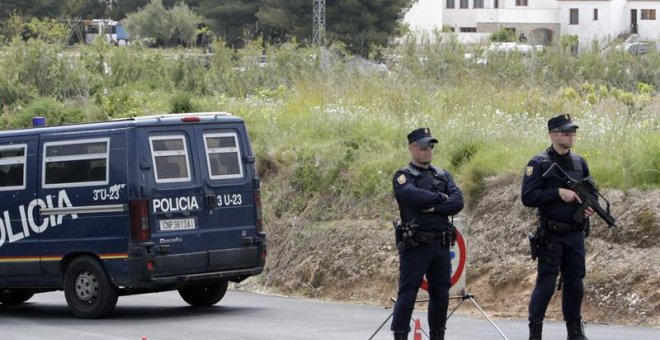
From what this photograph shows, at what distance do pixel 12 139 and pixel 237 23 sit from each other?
215ft

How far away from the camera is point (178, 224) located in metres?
13.9

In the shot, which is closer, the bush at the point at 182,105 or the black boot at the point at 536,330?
the black boot at the point at 536,330

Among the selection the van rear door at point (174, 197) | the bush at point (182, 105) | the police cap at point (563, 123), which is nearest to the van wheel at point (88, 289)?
the van rear door at point (174, 197)

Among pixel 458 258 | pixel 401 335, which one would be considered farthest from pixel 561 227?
pixel 458 258

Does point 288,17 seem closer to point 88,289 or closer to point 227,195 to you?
point 227,195

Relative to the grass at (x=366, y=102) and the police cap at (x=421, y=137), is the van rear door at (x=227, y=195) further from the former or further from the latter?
the police cap at (x=421, y=137)

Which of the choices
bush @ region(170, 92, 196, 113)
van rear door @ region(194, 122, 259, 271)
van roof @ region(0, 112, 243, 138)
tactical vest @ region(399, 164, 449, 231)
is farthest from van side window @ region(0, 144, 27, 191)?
bush @ region(170, 92, 196, 113)

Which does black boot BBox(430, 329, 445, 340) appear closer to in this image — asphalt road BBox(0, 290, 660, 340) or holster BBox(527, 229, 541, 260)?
holster BBox(527, 229, 541, 260)

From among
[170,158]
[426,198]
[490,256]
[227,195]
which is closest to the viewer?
[426,198]

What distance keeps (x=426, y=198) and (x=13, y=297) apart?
308 inches

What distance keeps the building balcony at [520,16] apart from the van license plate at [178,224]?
85.6 meters

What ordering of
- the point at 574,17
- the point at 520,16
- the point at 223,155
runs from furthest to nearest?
the point at 520,16 < the point at 574,17 < the point at 223,155

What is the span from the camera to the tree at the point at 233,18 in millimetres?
78188

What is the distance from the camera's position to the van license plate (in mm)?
13758
